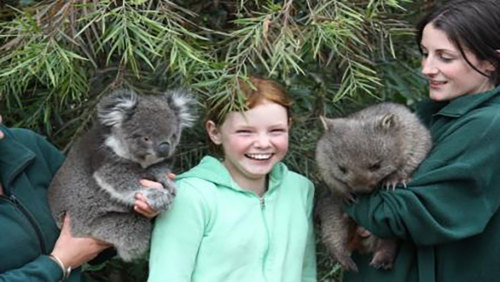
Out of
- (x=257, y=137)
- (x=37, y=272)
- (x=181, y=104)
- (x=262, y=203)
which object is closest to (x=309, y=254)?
(x=262, y=203)

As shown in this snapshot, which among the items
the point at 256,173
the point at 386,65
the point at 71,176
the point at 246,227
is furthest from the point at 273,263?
the point at 386,65

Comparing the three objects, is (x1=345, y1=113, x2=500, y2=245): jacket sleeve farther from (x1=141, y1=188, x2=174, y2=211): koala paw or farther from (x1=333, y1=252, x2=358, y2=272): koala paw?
(x1=141, y1=188, x2=174, y2=211): koala paw

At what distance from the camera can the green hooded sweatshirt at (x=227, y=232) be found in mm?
3041

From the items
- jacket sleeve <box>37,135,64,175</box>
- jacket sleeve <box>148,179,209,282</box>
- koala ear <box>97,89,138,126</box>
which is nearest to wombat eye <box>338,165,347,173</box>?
jacket sleeve <box>148,179,209,282</box>

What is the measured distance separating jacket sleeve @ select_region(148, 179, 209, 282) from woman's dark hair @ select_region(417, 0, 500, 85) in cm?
130

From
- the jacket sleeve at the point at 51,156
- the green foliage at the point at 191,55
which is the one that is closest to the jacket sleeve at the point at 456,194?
the green foliage at the point at 191,55

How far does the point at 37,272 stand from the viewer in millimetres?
2906

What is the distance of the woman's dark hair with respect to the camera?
121 inches

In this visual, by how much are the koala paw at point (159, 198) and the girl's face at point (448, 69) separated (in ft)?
4.08

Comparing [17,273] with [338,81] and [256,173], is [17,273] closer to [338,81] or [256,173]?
[256,173]

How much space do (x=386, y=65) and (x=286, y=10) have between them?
127cm

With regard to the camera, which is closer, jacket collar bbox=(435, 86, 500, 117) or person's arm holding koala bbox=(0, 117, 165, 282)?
person's arm holding koala bbox=(0, 117, 165, 282)

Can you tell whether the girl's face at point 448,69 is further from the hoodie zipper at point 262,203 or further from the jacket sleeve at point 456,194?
the hoodie zipper at point 262,203

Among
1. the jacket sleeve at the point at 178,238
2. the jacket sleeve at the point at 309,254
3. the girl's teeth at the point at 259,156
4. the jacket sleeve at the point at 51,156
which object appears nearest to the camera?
the jacket sleeve at the point at 178,238
